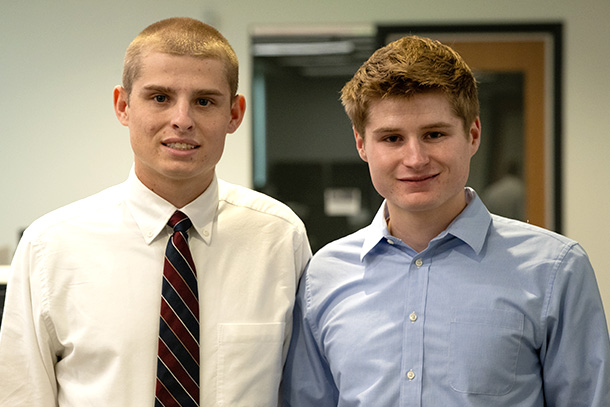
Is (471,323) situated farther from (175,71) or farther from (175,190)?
(175,71)

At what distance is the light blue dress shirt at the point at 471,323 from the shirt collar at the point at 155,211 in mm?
Result: 335

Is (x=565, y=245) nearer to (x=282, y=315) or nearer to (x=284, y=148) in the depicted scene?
(x=282, y=315)

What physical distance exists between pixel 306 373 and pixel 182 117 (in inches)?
25.3

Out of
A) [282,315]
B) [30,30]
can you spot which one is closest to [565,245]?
[282,315]

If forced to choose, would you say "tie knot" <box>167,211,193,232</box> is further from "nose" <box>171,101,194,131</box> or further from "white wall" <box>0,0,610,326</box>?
"white wall" <box>0,0,610,326</box>

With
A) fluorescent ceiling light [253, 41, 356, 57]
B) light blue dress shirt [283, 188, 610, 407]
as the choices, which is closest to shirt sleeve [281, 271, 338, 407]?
light blue dress shirt [283, 188, 610, 407]

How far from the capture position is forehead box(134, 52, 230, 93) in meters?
1.38

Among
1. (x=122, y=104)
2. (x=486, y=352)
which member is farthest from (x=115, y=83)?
(x=486, y=352)

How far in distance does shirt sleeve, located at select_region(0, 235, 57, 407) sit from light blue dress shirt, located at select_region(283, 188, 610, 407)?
0.59 m

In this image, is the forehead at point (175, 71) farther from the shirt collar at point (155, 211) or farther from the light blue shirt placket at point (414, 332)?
the light blue shirt placket at point (414, 332)

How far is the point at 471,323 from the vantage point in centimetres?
133

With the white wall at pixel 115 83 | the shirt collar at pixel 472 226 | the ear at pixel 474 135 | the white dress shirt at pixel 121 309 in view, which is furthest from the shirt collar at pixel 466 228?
the white wall at pixel 115 83

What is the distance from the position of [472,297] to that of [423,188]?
0.81ft

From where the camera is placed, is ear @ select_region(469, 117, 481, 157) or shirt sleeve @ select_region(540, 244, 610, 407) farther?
ear @ select_region(469, 117, 481, 157)
